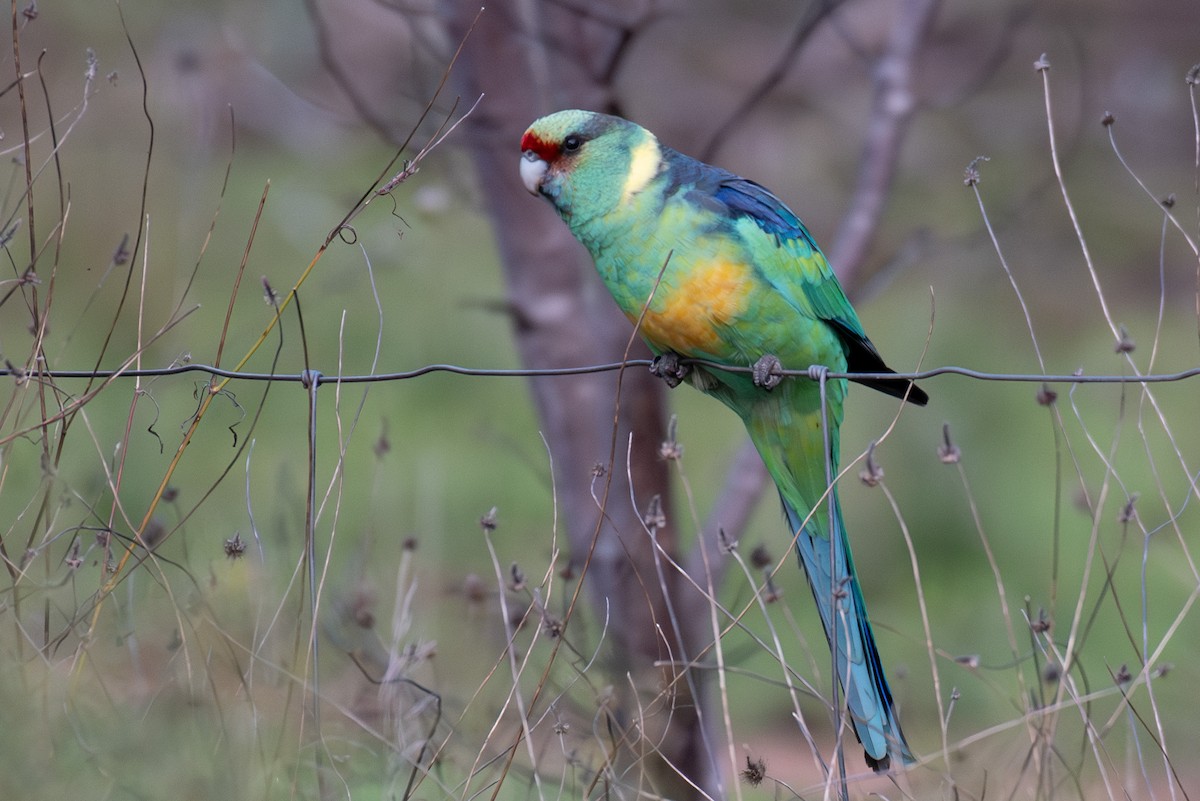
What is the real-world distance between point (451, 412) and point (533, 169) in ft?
18.9

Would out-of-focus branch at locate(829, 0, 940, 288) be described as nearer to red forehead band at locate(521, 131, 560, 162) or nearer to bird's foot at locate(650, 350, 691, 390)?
bird's foot at locate(650, 350, 691, 390)

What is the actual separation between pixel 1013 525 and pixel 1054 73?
7478 millimetres

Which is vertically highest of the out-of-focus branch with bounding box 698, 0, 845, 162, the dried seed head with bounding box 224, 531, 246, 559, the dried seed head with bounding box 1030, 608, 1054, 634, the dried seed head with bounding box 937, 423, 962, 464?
the out-of-focus branch with bounding box 698, 0, 845, 162

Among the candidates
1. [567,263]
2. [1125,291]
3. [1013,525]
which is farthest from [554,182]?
[1125,291]

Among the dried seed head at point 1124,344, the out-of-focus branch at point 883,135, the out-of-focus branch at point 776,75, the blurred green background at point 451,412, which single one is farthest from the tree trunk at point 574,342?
the dried seed head at point 1124,344

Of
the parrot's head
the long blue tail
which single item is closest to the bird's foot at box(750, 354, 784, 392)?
the long blue tail

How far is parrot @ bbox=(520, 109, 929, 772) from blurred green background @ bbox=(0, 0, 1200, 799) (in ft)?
1.34

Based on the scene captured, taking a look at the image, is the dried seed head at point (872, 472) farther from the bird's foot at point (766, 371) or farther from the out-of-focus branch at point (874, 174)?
the out-of-focus branch at point (874, 174)

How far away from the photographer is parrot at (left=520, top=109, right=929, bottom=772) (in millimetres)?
2623

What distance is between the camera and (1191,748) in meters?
5.07

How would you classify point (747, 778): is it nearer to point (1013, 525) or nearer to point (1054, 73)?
point (1013, 525)

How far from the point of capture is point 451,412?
8602 mm

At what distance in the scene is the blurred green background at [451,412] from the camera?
2297mm

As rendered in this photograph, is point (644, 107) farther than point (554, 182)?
Yes
